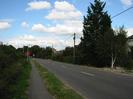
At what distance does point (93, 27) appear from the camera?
62906 millimetres

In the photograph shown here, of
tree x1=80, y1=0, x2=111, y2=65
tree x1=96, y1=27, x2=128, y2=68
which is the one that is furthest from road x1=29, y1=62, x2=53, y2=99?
tree x1=80, y1=0, x2=111, y2=65

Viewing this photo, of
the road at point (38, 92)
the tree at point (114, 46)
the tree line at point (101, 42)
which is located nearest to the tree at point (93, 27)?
the tree line at point (101, 42)

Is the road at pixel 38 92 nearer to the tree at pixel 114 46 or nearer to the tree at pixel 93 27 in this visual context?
the tree at pixel 114 46

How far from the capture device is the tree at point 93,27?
6145 cm

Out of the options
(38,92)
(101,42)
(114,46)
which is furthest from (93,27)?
(38,92)

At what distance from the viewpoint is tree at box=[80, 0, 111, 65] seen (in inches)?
2419

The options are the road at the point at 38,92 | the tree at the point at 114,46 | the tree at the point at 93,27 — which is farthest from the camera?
the tree at the point at 93,27

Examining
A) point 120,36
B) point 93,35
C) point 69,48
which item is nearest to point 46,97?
point 120,36

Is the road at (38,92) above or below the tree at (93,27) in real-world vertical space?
below

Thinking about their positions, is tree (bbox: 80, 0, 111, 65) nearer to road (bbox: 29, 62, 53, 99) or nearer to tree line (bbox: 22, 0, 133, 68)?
tree line (bbox: 22, 0, 133, 68)

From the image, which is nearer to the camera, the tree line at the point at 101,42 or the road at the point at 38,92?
the road at the point at 38,92

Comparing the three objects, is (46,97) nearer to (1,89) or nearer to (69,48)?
(1,89)

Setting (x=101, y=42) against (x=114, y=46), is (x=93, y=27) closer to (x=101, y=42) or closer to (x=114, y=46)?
(x=101, y=42)

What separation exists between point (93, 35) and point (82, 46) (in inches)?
139
